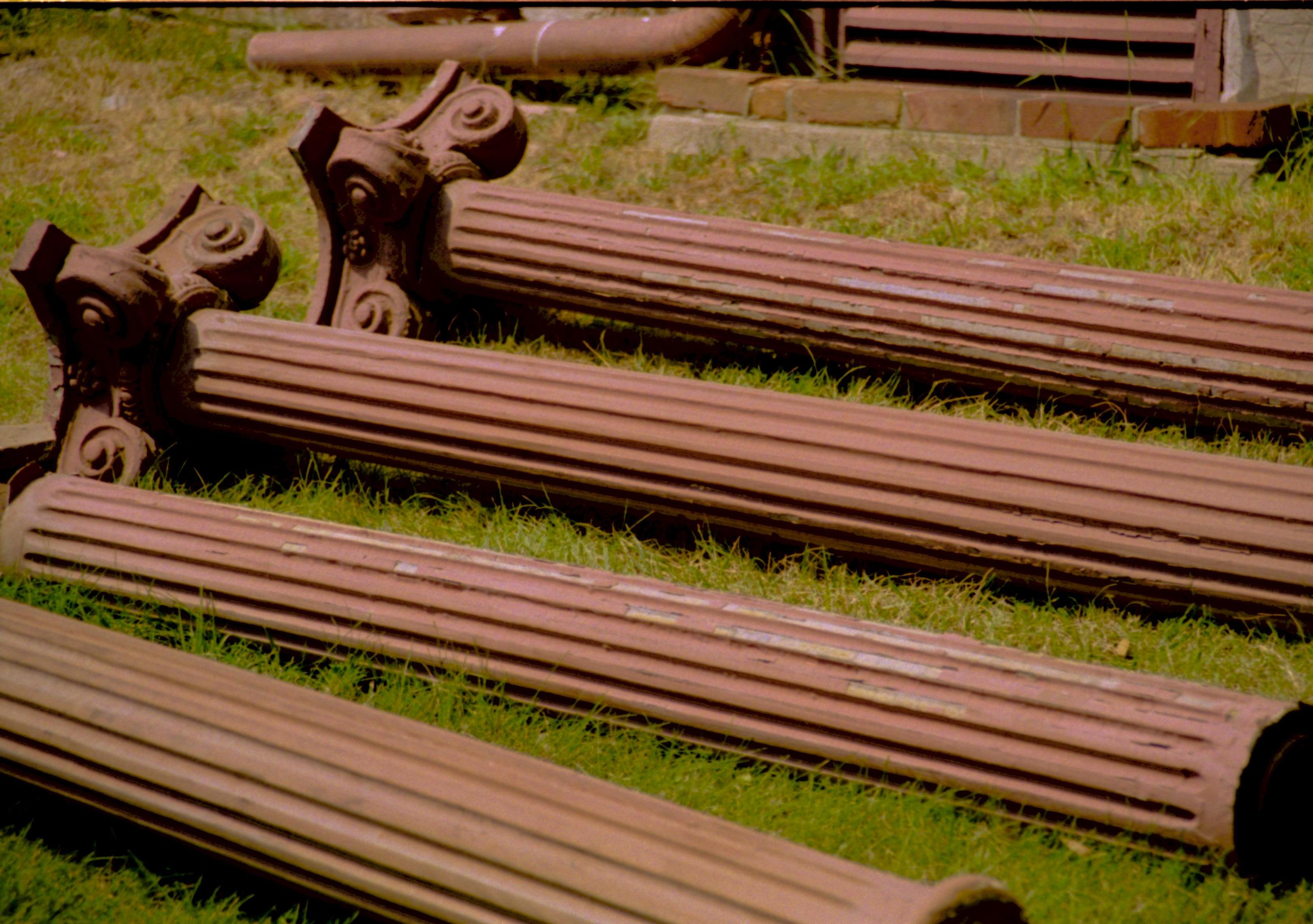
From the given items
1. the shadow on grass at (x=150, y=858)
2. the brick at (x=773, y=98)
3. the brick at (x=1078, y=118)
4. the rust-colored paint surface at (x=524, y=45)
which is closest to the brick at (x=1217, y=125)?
the brick at (x=1078, y=118)

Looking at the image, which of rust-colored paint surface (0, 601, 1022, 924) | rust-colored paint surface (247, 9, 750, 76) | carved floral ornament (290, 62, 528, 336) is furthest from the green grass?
carved floral ornament (290, 62, 528, 336)

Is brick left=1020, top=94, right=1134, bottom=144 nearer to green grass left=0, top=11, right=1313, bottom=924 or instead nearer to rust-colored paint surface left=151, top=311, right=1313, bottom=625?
green grass left=0, top=11, right=1313, bottom=924

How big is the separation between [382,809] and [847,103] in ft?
10.6

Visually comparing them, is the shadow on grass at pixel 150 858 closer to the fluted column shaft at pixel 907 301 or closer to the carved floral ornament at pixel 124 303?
the carved floral ornament at pixel 124 303

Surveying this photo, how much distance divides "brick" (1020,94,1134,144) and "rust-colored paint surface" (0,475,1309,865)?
2.37 m

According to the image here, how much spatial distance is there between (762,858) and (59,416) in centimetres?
250

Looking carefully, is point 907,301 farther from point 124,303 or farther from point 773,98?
point 124,303

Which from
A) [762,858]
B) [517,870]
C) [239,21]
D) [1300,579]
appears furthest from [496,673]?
[239,21]

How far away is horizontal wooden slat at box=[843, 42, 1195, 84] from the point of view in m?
3.91

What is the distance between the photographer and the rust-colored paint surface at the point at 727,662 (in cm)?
187

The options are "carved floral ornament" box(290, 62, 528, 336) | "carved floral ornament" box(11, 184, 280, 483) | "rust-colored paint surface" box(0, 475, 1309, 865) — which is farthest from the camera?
Result: "carved floral ornament" box(290, 62, 528, 336)

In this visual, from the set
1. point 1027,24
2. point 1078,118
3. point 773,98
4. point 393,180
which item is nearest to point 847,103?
point 773,98

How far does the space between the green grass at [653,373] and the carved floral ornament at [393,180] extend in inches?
13.7

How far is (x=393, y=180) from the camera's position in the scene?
3350 mm
